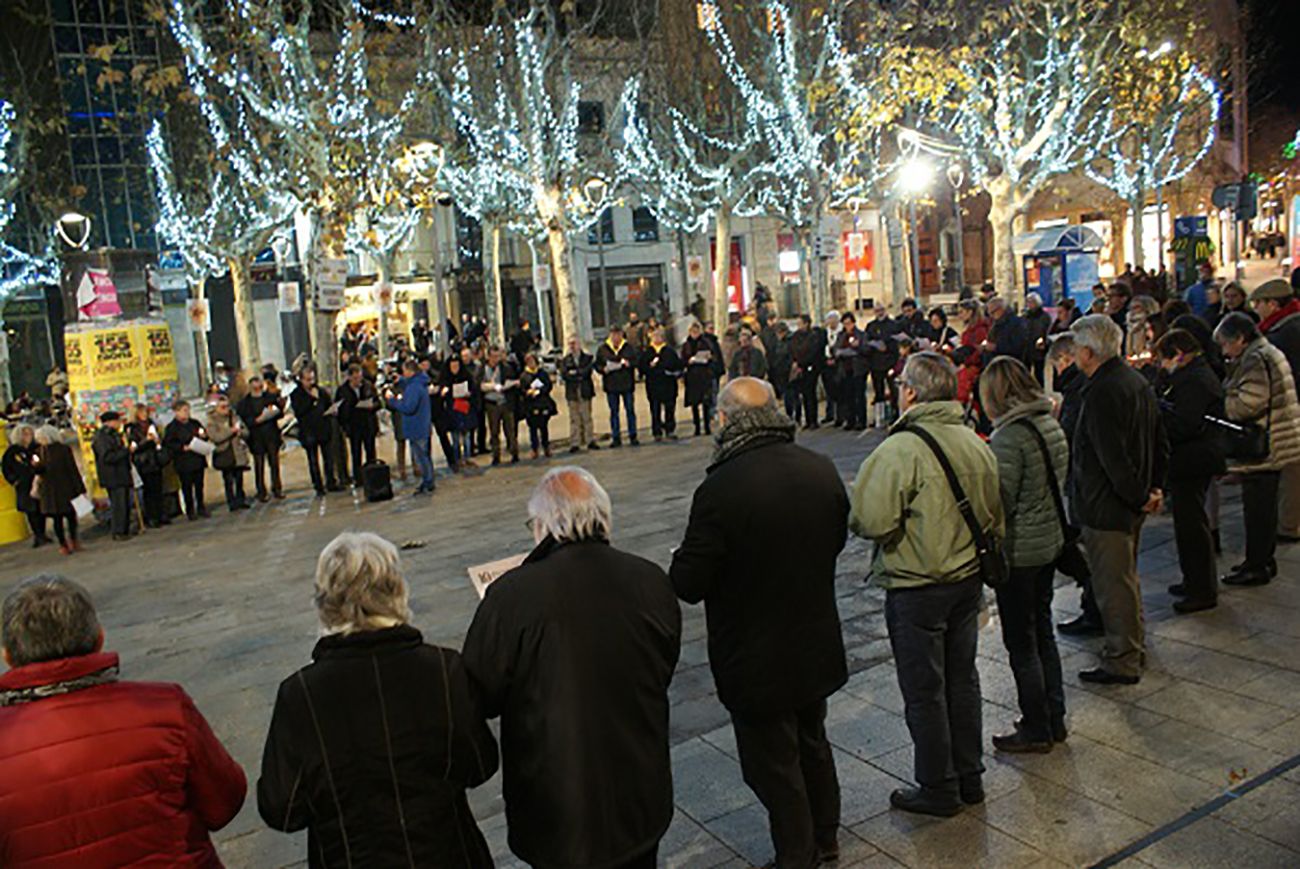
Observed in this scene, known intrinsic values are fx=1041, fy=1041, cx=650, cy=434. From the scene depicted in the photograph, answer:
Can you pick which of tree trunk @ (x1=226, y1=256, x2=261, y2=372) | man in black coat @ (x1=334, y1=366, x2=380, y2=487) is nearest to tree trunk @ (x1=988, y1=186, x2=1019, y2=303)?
man in black coat @ (x1=334, y1=366, x2=380, y2=487)

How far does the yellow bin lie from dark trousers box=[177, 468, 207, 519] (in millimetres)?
2129

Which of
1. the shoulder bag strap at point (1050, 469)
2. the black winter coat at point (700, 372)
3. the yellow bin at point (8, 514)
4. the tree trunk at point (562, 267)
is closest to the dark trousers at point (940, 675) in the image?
the shoulder bag strap at point (1050, 469)

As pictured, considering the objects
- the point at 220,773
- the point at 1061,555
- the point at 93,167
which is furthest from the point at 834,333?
the point at 93,167

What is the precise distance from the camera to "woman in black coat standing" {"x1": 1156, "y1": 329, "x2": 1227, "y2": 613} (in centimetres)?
662

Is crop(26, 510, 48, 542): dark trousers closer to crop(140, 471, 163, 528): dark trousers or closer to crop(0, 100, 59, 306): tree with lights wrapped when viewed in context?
crop(140, 471, 163, 528): dark trousers

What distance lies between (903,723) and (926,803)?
1076mm

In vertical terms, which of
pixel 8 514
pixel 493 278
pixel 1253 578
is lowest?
pixel 1253 578

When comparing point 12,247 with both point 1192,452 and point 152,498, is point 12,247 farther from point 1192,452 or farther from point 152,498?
point 1192,452

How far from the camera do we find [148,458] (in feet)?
A: 45.8

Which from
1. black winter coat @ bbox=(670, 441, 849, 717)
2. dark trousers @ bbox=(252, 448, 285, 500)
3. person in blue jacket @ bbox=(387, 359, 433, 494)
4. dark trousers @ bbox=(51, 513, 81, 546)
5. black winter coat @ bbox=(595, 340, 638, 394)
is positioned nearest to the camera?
black winter coat @ bbox=(670, 441, 849, 717)

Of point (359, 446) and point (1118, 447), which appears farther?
point (359, 446)

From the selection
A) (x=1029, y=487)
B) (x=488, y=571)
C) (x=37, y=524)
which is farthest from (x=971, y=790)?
(x=37, y=524)

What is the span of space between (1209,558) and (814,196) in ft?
68.9

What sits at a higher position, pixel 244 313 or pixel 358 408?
pixel 244 313
